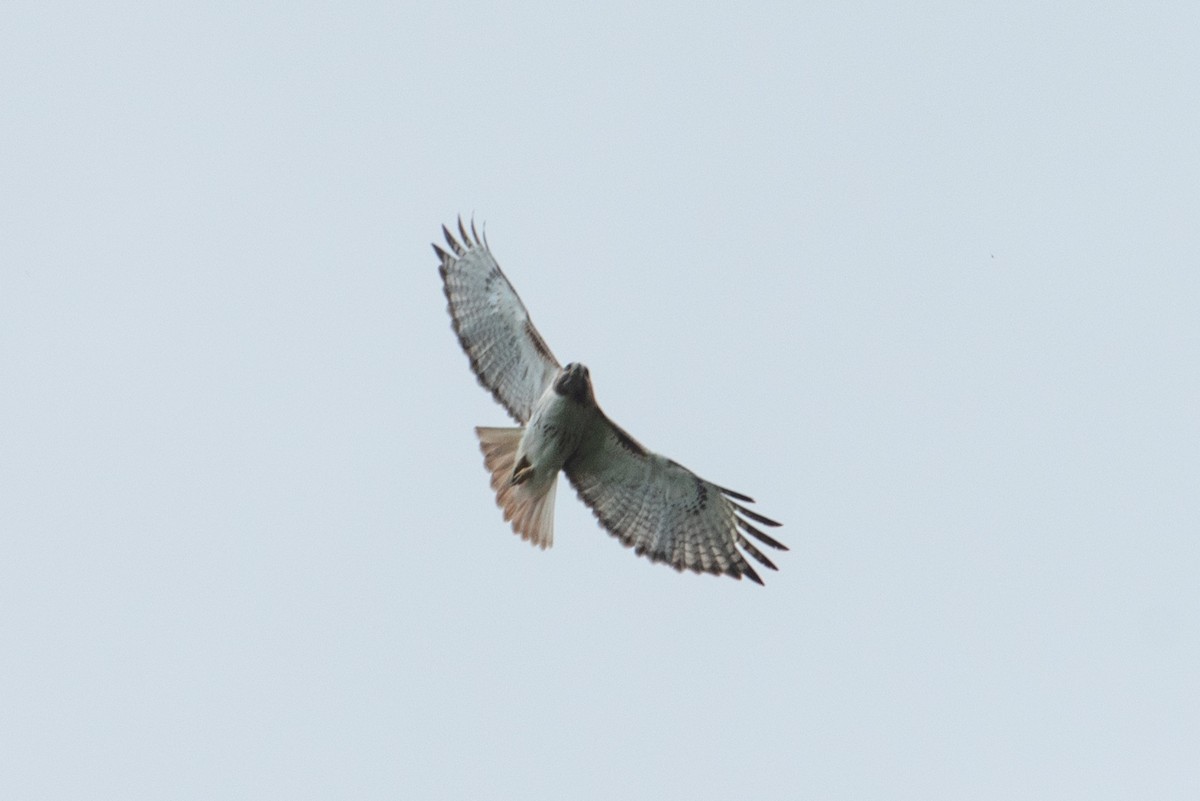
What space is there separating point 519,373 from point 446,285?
1036 mm

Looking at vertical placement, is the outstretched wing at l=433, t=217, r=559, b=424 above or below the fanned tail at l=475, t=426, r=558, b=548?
above

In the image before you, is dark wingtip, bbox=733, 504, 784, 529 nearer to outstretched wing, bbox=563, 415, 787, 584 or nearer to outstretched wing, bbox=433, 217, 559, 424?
outstretched wing, bbox=563, 415, 787, 584

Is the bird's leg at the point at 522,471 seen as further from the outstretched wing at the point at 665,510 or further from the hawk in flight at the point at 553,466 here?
the outstretched wing at the point at 665,510

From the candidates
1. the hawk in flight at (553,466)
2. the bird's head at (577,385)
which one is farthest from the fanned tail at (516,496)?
the bird's head at (577,385)

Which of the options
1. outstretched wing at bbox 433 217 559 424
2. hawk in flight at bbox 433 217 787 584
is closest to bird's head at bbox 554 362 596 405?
hawk in flight at bbox 433 217 787 584

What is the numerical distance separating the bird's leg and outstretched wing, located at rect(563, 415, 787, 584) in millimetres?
380

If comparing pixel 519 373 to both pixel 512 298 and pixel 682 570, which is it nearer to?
pixel 512 298

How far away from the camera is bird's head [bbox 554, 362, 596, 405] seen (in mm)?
10711

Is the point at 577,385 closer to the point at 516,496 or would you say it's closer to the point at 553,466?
the point at 553,466

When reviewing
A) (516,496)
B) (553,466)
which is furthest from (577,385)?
(516,496)

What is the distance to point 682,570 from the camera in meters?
11.4

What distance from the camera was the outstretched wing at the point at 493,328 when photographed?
11.4 meters

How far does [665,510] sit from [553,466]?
3.49 feet

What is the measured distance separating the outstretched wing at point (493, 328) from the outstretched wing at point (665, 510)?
0.78 meters
